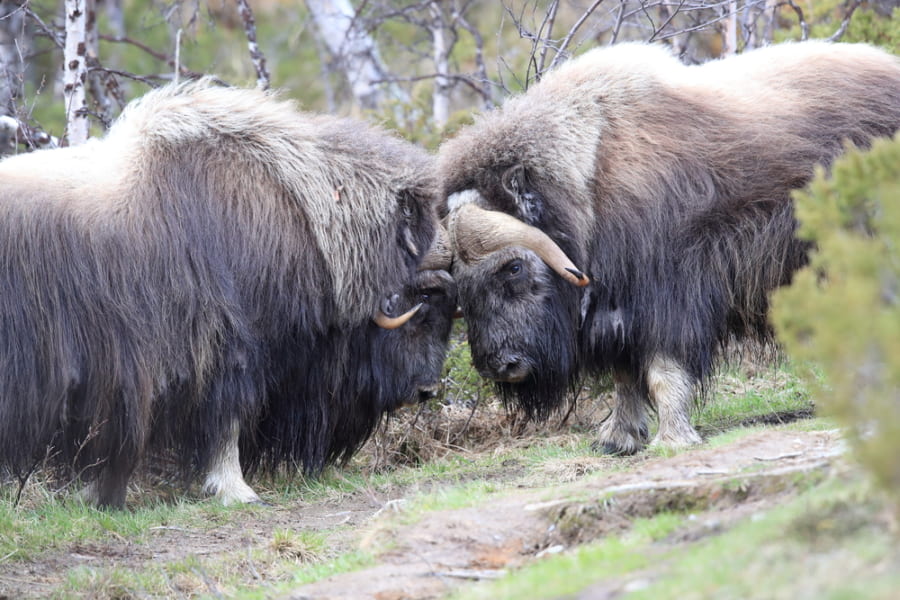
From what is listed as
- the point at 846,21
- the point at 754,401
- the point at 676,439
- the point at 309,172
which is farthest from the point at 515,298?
the point at 846,21

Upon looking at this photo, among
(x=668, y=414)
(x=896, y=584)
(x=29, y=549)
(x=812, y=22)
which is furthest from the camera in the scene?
(x=812, y=22)

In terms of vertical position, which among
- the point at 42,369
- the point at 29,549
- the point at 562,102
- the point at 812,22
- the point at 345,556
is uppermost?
the point at 812,22

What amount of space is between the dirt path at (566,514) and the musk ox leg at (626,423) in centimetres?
141

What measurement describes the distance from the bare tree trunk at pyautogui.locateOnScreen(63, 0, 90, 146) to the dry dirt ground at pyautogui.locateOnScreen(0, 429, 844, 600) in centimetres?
275

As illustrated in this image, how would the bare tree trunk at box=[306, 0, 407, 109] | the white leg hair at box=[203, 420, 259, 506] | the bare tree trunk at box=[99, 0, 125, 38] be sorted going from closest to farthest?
the white leg hair at box=[203, 420, 259, 506] < the bare tree trunk at box=[306, 0, 407, 109] < the bare tree trunk at box=[99, 0, 125, 38]

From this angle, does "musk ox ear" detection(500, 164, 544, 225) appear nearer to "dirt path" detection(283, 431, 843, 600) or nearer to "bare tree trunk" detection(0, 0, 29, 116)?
"dirt path" detection(283, 431, 843, 600)

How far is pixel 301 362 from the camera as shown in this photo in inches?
208

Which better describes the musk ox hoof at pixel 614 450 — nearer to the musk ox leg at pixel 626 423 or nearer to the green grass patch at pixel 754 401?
the musk ox leg at pixel 626 423

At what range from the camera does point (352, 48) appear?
9.91m

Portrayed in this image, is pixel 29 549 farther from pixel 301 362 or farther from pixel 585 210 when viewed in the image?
pixel 585 210

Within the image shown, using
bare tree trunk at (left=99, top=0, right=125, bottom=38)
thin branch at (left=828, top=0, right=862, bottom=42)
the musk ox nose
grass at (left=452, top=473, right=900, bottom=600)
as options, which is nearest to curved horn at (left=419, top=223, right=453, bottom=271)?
the musk ox nose

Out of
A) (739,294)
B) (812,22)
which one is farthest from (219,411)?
(812,22)

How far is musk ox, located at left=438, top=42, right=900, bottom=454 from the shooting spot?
4.89 metres

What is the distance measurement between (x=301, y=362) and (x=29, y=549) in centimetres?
143
